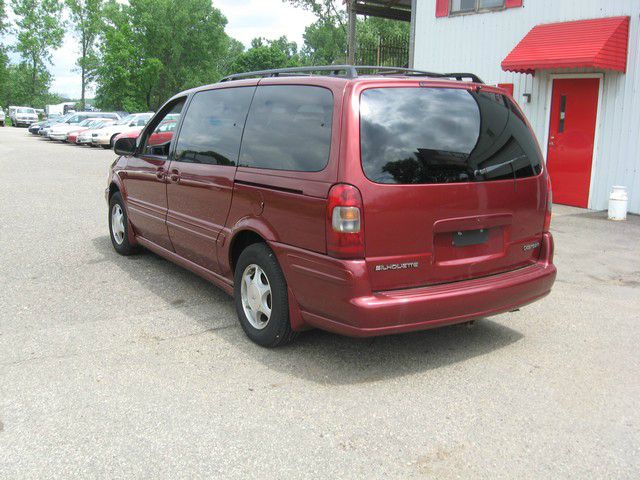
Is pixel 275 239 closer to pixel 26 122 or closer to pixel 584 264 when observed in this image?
pixel 584 264

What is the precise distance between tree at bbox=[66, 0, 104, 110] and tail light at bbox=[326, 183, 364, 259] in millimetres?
78801

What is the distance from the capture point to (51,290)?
19.3 feet

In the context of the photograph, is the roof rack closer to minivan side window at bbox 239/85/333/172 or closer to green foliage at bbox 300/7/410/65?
minivan side window at bbox 239/85/333/172

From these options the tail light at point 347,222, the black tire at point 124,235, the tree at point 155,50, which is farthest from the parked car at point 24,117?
the tail light at point 347,222

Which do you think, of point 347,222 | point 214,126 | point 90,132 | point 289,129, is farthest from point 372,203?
point 90,132

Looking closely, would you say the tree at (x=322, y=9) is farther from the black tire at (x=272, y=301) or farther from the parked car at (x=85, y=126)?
the black tire at (x=272, y=301)

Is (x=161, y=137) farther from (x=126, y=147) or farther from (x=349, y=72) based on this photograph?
(x=349, y=72)

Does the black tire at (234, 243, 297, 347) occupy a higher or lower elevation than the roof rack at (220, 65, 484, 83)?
lower

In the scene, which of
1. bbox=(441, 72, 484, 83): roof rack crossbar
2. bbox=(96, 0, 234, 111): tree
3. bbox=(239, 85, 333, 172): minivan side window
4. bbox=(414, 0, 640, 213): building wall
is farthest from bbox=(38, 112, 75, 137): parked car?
bbox=(441, 72, 484, 83): roof rack crossbar

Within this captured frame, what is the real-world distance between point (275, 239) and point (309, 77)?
1.10 m

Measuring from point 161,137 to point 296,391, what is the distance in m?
3.18

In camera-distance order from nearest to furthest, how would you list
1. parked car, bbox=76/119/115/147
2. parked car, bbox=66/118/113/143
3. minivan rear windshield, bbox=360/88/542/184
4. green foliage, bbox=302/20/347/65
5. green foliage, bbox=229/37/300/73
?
minivan rear windshield, bbox=360/88/542/184 → parked car, bbox=76/119/115/147 → parked car, bbox=66/118/113/143 → green foliage, bbox=302/20/347/65 → green foliage, bbox=229/37/300/73

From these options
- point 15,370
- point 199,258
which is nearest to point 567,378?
point 199,258

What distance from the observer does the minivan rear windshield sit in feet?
12.7
